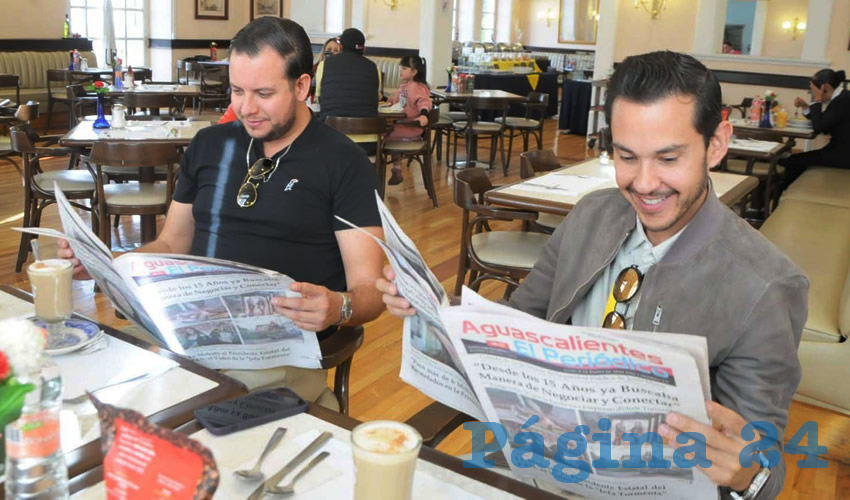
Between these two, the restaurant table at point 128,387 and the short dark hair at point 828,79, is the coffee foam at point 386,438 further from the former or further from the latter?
the short dark hair at point 828,79

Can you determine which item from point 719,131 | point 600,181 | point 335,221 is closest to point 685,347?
point 719,131

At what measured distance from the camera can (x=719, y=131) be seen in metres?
1.30

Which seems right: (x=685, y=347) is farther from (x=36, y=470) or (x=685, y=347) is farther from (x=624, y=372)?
(x=36, y=470)

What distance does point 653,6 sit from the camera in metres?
9.86

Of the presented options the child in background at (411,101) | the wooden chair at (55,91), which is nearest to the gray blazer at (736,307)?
the child in background at (411,101)

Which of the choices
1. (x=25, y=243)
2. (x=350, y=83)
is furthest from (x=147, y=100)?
(x=25, y=243)

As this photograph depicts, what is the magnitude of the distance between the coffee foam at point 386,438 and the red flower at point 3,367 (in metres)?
0.35

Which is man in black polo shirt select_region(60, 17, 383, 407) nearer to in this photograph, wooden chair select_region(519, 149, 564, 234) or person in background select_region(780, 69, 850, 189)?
wooden chair select_region(519, 149, 564, 234)

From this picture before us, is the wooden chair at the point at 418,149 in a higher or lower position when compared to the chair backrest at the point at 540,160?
lower

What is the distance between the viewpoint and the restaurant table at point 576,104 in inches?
454

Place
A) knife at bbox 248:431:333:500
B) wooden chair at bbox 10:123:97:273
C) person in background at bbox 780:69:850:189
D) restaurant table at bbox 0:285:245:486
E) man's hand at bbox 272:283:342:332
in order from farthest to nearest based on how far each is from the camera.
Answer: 1. person in background at bbox 780:69:850:189
2. wooden chair at bbox 10:123:97:273
3. man's hand at bbox 272:283:342:332
4. restaurant table at bbox 0:285:245:486
5. knife at bbox 248:431:333:500

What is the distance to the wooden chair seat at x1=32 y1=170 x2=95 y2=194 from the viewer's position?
4191 mm

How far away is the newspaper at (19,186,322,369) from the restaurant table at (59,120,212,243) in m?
2.47

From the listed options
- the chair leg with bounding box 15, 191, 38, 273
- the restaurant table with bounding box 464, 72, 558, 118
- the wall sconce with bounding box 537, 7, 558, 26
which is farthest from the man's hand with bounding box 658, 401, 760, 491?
the wall sconce with bounding box 537, 7, 558, 26
